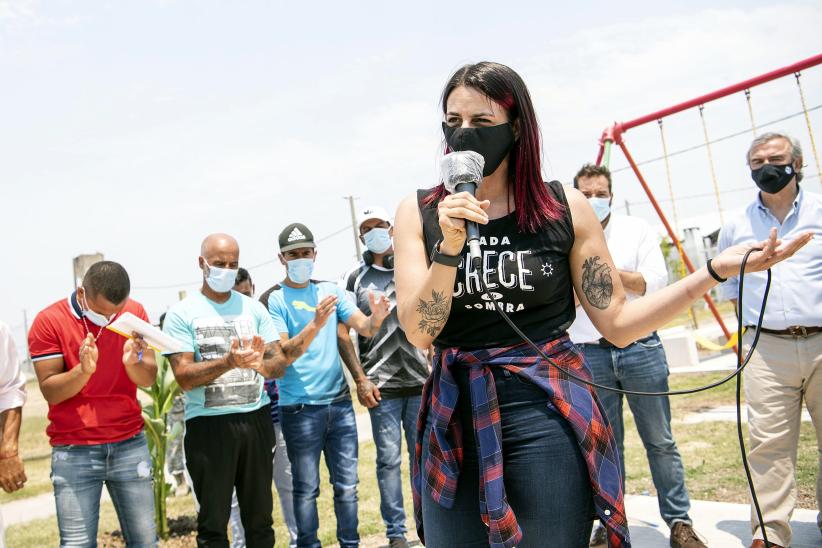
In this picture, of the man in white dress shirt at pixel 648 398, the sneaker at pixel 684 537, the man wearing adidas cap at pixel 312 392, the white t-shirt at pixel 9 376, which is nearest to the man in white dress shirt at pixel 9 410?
the white t-shirt at pixel 9 376

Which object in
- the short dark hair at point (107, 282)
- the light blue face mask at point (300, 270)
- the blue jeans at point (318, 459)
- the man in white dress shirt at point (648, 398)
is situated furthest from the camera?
the light blue face mask at point (300, 270)

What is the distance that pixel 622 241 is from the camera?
16.5 feet

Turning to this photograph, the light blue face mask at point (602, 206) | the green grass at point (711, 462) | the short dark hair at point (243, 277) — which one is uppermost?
the short dark hair at point (243, 277)

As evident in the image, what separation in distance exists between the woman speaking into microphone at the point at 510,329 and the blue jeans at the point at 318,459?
287 cm

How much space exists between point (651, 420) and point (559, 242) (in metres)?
2.91

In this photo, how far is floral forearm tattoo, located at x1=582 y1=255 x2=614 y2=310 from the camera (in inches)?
90.4

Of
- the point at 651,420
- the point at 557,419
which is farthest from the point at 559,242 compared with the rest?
the point at 651,420

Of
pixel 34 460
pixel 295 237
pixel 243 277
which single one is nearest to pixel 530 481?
pixel 295 237

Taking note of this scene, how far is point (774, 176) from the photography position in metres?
4.20

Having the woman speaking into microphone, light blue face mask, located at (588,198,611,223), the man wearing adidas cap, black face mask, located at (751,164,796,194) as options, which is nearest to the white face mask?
the man wearing adidas cap

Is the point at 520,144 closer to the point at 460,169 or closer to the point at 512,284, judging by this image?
the point at 460,169

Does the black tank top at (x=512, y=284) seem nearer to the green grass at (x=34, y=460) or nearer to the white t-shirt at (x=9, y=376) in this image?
the white t-shirt at (x=9, y=376)

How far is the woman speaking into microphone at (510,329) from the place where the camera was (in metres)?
2.09

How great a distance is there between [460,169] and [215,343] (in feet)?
10.1
